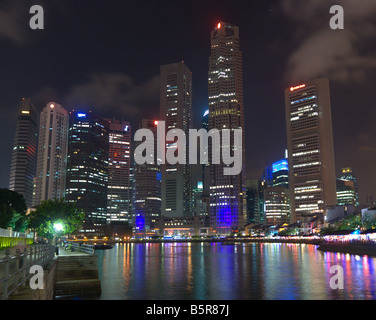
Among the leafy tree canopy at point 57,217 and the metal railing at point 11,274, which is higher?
the leafy tree canopy at point 57,217

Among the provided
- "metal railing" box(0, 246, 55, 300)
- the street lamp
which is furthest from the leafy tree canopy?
"metal railing" box(0, 246, 55, 300)

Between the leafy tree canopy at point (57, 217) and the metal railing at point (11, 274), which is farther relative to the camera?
the leafy tree canopy at point (57, 217)

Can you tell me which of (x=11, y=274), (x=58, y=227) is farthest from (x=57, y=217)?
(x=11, y=274)

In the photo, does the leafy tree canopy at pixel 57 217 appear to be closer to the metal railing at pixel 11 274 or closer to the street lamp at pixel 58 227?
the street lamp at pixel 58 227

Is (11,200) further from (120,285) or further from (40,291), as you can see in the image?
(40,291)

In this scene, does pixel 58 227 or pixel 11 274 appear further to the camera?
pixel 58 227

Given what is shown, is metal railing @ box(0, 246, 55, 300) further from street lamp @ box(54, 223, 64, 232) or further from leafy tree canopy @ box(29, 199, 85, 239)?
leafy tree canopy @ box(29, 199, 85, 239)

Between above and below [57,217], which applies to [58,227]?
below

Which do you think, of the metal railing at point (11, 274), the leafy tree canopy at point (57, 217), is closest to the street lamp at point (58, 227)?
the leafy tree canopy at point (57, 217)

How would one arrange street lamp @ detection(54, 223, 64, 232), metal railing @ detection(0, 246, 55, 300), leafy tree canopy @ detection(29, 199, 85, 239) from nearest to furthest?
metal railing @ detection(0, 246, 55, 300)
street lamp @ detection(54, 223, 64, 232)
leafy tree canopy @ detection(29, 199, 85, 239)

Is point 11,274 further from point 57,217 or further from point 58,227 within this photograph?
point 57,217

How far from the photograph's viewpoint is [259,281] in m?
49.0
